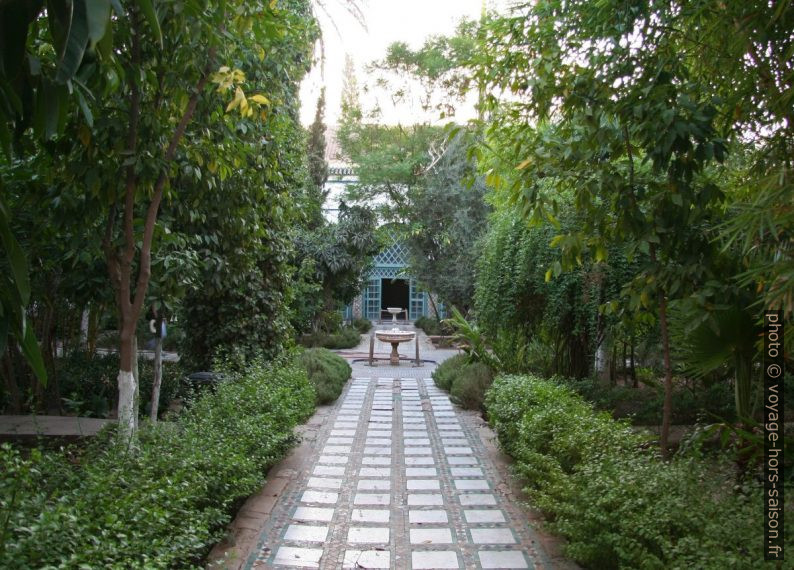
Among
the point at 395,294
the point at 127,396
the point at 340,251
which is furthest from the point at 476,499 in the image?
the point at 395,294

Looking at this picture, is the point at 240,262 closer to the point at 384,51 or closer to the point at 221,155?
the point at 221,155

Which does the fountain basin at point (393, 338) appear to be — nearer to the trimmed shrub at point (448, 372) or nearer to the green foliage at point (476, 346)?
the trimmed shrub at point (448, 372)

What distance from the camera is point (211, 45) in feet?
12.2

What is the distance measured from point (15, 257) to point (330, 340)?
53.4ft

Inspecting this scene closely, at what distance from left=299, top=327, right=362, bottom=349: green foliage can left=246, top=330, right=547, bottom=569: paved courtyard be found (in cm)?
987

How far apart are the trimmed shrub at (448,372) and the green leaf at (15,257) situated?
8.95 meters

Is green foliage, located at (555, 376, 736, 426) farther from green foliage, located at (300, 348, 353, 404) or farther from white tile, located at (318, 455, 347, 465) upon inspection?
green foliage, located at (300, 348, 353, 404)

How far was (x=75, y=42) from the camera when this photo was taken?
1.58m

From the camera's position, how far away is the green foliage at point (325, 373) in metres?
9.14

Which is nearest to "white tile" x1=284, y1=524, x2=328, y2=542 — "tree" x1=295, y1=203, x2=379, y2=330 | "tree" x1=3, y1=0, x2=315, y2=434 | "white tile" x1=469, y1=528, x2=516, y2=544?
"white tile" x1=469, y1=528, x2=516, y2=544

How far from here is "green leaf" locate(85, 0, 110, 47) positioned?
4.92ft

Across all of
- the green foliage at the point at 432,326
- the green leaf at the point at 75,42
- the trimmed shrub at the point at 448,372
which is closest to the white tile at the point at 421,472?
the trimmed shrub at the point at 448,372

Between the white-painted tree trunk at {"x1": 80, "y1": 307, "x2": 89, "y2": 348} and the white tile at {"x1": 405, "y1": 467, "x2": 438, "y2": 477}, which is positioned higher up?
the white-painted tree trunk at {"x1": 80, "y1": 307, "x2": 89, "y2": 348}

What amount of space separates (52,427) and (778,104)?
6838 mm
